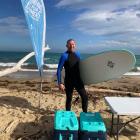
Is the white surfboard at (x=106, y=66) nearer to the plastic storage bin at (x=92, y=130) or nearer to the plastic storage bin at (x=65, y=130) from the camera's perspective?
the plastic storage bin at (x=92, y=130)

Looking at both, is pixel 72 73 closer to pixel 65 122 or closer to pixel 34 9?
pixel 34 9

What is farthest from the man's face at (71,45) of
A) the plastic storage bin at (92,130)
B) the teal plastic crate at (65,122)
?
the plastic storage bin at (92,130)

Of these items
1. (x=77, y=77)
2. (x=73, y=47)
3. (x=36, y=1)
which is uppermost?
(x=36, y=1)

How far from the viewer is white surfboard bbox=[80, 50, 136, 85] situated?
20.2 feet

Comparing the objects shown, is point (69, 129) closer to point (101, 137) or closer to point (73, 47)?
point (101, 137)

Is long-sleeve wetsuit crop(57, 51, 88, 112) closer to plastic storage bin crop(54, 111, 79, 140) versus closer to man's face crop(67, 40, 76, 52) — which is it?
man's face crop(67, 40, 76, 52)

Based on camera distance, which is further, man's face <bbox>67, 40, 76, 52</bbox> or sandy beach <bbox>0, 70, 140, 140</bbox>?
man's face <bbox>67, 40, 76, 52</bbox>

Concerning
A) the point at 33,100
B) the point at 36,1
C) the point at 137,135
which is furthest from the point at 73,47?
the point at 33,100

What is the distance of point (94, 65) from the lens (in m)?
6.64

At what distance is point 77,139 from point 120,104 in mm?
1046

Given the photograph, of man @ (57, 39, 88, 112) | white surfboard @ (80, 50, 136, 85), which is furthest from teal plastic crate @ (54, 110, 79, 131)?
white surfboard @ (80, 50, 136, 85)

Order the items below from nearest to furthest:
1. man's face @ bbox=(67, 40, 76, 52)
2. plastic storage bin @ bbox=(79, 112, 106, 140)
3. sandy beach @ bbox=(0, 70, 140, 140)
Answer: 1. plastic storage bin @ bbox=(79, 112, 106, 140)
2. sandy beach @ bbox=(0, 70, 140, 140)
3. man's face @ bbox=(67, 40, 76, 52)

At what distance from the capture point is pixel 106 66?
6.57 metres

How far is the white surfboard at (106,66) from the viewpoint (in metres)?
6.17
